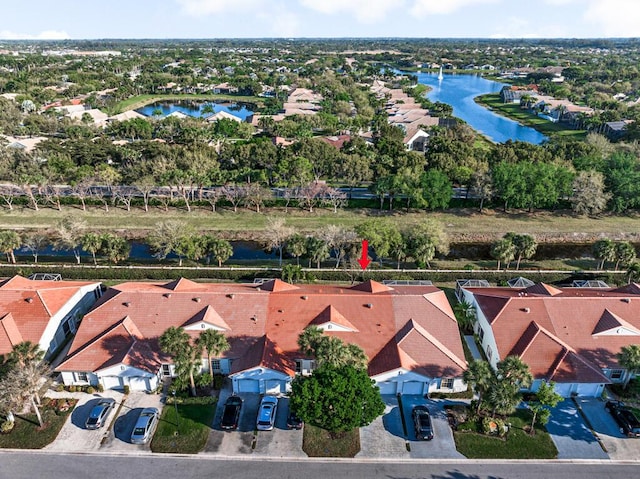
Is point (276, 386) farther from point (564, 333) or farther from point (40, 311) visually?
point (564, 333)

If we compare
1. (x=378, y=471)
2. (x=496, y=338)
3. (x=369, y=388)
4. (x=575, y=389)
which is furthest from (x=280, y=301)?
(x=575, y=389)

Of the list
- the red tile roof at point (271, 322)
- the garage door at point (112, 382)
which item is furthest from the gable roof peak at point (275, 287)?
the garage door at point (112, 382)

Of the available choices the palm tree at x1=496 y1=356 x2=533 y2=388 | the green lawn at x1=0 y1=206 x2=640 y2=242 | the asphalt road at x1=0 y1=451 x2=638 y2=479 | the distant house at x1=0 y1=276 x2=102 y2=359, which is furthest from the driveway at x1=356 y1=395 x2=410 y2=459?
the green lawn at x1=0 y1=206 x2=640 y2=242

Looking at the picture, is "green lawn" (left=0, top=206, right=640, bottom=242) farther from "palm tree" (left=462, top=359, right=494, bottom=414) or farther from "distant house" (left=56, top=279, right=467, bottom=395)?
"palm tree" (left=462, top=359, right=494, bottom=414)

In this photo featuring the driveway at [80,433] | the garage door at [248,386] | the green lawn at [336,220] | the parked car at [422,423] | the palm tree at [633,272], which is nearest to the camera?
the driveway at [80,433]

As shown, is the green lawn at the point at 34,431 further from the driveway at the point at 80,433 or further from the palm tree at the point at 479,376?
the palm tree at the point at 479,376

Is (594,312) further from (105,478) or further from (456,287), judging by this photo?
(105,478)
